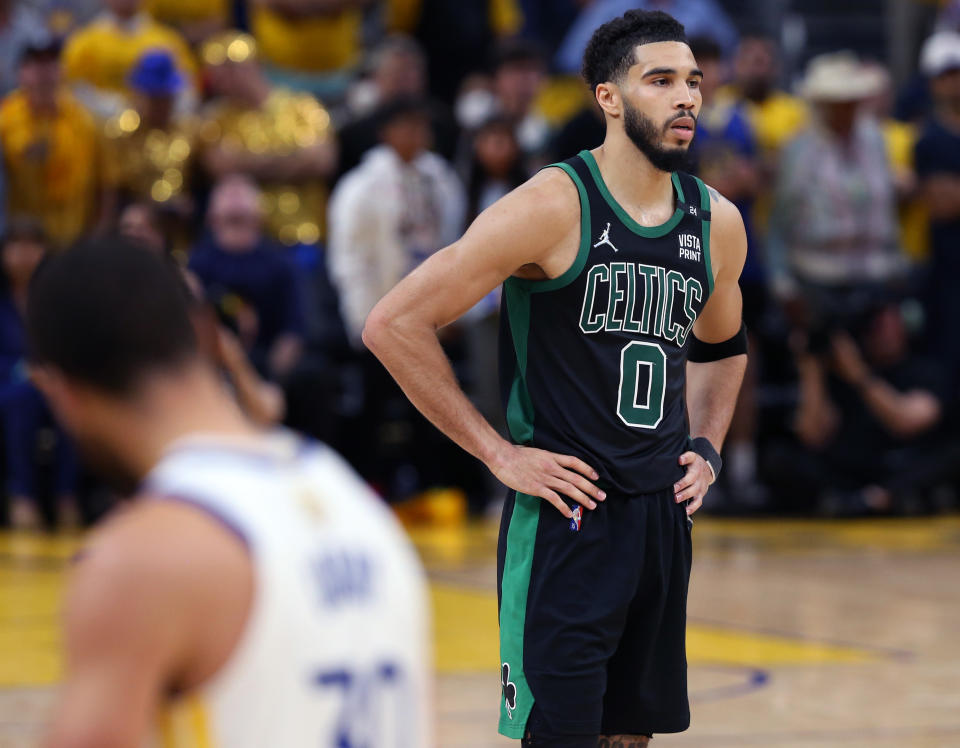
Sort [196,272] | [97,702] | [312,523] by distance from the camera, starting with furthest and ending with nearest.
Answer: [196,272]
[312,523]
[97,702]

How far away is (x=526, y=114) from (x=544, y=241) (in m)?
8.50

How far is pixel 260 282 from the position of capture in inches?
441

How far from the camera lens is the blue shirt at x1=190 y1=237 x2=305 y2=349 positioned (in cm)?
1114

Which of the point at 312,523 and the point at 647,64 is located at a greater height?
the point at 647,64

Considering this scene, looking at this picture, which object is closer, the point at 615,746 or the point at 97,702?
the point at 97,702

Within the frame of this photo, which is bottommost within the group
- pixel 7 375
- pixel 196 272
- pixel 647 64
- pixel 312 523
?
pixel 7 375

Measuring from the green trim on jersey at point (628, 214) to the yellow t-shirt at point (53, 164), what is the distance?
8.10 meters

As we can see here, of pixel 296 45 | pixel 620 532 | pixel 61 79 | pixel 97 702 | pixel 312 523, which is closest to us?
pixel 97 702

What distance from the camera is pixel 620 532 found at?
3.93 meters

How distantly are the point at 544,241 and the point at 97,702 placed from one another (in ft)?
7.05

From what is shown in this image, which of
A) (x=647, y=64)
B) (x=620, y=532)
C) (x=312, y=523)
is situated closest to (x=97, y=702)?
(x=312, y=523)

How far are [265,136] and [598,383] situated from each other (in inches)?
323

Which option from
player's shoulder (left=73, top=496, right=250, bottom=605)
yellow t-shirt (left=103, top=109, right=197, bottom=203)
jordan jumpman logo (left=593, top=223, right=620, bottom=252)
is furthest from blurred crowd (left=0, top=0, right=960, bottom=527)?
player's shoulder (left=73, top=496, right=250, bottom=605)

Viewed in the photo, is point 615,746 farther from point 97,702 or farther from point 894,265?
point 894,265
